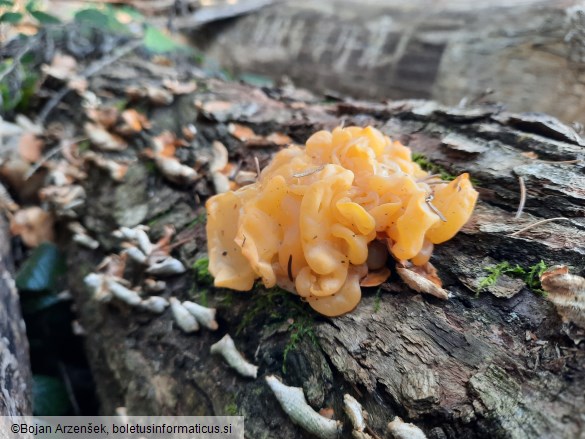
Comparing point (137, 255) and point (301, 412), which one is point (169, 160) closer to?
point (137, 255)

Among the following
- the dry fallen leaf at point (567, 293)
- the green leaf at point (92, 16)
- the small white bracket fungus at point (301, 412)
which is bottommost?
the small white bracket fungus at point (301, 412)

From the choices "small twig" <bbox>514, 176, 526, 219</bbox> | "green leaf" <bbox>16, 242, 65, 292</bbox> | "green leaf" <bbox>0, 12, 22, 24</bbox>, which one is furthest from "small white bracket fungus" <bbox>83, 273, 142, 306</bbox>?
"green leaf" <bbox>0, 12, 22, 24</bbox>

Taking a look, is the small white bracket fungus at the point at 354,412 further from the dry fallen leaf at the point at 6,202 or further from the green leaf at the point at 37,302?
the dry fallen leaf at the point at 6,202

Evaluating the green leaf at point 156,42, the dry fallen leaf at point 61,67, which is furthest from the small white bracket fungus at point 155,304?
the green leaf at point 156,42

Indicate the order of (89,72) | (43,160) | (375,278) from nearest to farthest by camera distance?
(375,278)
(43,160)
(89,72)

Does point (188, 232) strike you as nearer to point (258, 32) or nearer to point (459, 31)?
point (459, 31)

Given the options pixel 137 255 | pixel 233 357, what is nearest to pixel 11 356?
pixel 137 255
